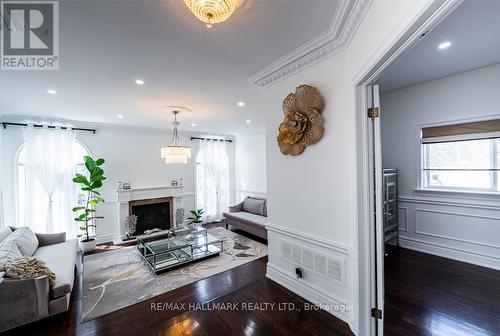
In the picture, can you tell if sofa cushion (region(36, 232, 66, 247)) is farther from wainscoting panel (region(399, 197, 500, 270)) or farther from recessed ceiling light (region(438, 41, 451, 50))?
recessed ceiling light (region(438, 41, 451, 50))

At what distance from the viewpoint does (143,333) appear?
2008mm

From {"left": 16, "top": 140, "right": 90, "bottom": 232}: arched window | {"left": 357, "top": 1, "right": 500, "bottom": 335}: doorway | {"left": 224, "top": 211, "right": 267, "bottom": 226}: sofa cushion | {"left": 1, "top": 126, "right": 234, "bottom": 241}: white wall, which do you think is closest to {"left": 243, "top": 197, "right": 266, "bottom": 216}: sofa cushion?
{"left": 224, "top": 211, "right": 267, "bottom": 226}: sofa cushion

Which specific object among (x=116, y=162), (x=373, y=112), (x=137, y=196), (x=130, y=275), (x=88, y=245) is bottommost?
(x=130, y=275)

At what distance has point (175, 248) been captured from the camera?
3479 millimetres

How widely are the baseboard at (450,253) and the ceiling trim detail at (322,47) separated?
142 inches

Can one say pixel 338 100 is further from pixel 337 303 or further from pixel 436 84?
pixel 436 84

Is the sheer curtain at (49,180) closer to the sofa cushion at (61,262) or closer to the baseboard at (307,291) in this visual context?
the sofa cushion at (61,262)

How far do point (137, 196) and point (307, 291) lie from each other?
15.4 feet

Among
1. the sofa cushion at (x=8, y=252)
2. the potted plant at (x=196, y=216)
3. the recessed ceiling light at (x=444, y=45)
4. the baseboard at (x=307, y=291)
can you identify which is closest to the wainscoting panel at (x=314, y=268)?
the baseboard at (x=307, y=291)

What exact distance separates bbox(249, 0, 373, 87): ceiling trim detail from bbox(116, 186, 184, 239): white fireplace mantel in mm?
4272

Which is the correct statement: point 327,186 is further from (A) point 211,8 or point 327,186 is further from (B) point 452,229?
(B) point 452,229

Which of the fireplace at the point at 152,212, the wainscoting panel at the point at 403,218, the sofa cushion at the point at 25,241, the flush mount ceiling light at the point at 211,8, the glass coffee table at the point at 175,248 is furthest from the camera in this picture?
the fireplace at the point at 152,212

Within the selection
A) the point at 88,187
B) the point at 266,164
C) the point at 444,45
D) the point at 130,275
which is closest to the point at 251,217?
the point at 266,164

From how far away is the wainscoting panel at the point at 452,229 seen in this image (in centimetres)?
290
